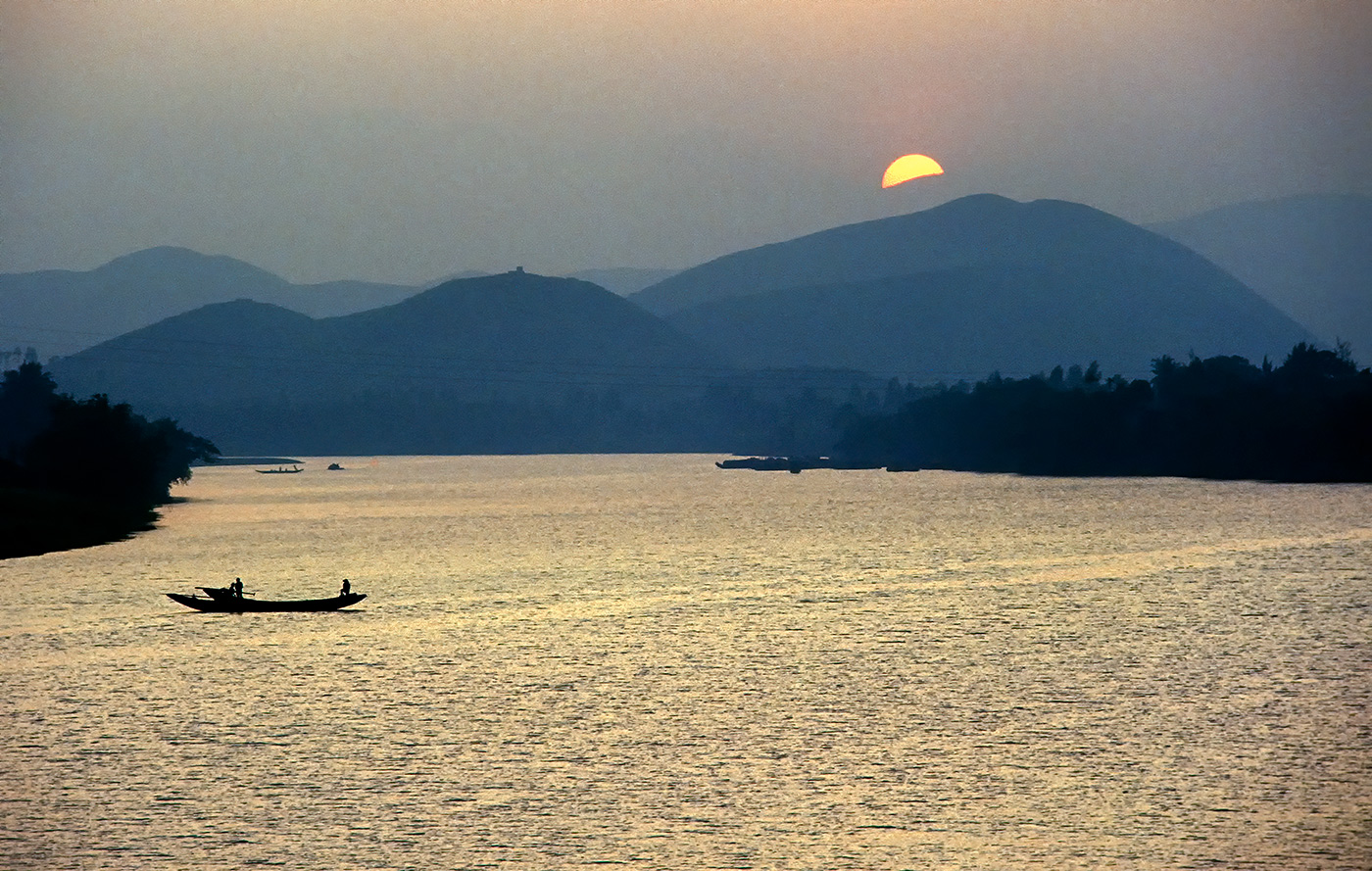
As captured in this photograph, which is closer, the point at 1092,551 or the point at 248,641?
the point at 248,641

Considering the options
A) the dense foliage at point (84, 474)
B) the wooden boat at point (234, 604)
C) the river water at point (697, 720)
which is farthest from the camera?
the dense foliage at point (84, 474)

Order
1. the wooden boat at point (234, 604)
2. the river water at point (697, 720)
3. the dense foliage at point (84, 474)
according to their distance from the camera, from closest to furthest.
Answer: the river water at point (697, 720), the wooden boat at point (234, 604), the dense foliage at point (84, 474)

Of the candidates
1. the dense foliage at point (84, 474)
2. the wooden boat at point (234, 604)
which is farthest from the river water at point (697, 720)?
the dense foliage at point (84, 474)

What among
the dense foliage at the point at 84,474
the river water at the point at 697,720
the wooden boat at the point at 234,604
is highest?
the dense foliage at the point at 84,474

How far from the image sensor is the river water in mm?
43688

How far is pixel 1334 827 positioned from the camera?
44.2 metres

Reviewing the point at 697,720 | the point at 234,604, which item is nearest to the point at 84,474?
the point at 234,604

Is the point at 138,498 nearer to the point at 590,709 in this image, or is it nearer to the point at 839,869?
the point at 590,709

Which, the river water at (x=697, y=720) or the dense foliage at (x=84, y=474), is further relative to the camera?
the dense foliage at (x=84, y=474)

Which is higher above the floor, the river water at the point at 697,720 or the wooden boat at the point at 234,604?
the wooden boat at the point at 234,604

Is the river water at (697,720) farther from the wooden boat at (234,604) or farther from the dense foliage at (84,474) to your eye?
the dense foliage at (84,474)

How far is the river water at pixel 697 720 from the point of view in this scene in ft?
143

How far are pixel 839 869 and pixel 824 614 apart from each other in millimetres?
59987

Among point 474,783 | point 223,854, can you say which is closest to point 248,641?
point 474,783
